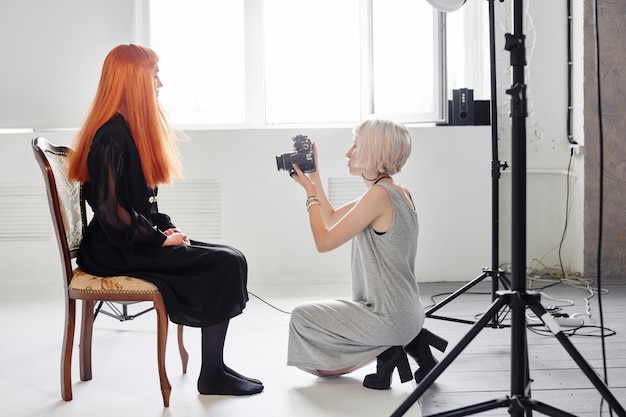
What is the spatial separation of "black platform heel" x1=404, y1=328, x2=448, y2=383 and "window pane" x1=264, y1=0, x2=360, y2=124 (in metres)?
2.26

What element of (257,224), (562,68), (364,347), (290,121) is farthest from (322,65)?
(364,347)

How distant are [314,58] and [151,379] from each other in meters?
2.52

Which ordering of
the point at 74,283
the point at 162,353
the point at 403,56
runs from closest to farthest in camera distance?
the point at 162,353
the point at 74,283
the point at 403,56

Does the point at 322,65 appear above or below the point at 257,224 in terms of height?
above

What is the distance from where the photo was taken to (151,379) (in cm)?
260

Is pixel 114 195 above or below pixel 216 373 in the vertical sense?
above

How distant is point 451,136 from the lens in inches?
169

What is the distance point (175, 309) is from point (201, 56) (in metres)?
2.58

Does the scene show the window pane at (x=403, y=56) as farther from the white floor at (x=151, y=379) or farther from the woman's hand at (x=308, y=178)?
the woman's hand at (x=308, y=178)

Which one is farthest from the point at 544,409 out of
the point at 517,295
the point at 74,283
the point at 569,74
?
the point at 569,74

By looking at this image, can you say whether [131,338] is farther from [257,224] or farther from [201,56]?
[201,56]

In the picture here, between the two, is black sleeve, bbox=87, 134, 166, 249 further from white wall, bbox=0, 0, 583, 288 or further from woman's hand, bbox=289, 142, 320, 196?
white wall, bbox=0, 0, 583, 288

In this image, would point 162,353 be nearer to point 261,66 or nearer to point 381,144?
point 381,144

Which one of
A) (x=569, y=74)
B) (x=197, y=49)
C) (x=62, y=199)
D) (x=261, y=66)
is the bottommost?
(x=62, y=199)
